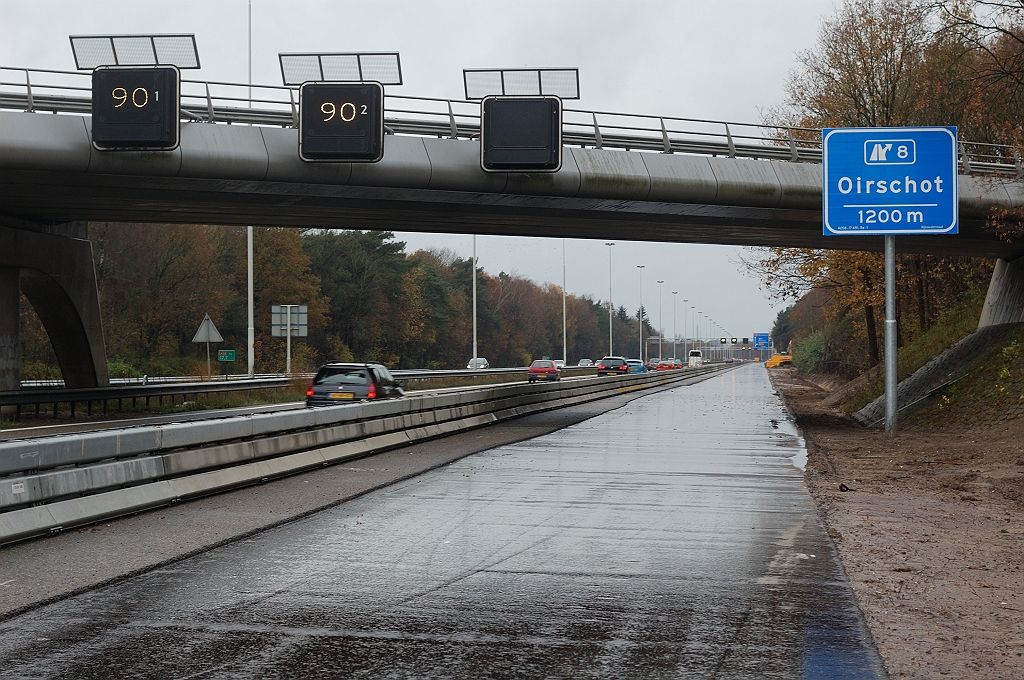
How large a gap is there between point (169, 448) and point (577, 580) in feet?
18.6

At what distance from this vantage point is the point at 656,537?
33.0ft

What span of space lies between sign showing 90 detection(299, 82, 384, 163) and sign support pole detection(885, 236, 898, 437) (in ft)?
36.9

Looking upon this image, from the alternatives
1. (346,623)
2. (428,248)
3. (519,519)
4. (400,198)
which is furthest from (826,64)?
(428,248)

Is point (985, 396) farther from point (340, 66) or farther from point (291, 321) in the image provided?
point (291, 321)

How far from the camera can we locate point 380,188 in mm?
25969

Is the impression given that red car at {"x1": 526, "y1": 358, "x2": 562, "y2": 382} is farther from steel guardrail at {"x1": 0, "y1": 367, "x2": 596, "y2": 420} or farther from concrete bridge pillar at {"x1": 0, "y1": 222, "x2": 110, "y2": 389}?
concrete bridge pillar at {"x1": 0, "y1": 222, "x2": 110, "y2": 389}

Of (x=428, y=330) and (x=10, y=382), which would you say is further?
(x=428, y=330)

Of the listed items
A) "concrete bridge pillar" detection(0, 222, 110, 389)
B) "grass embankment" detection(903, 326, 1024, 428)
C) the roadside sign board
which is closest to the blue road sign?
"grass embankment" detection(903, 326, 1024, 428)

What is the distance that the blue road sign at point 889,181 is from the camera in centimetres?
2311

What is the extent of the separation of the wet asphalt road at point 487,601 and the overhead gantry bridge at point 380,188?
13.5 m

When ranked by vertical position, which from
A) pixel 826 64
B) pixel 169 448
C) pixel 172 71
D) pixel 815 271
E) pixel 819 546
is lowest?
pixel 819 546

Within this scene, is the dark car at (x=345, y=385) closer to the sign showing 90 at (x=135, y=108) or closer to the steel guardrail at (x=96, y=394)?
the sign showing 90 at (x=135, y=108)

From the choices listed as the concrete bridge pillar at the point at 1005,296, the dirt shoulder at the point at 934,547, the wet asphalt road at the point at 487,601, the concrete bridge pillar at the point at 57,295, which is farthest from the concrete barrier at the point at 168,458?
the concrete bridge pillar at the point at 1005,296

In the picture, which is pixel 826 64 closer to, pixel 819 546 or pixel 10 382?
pixel 10 382
